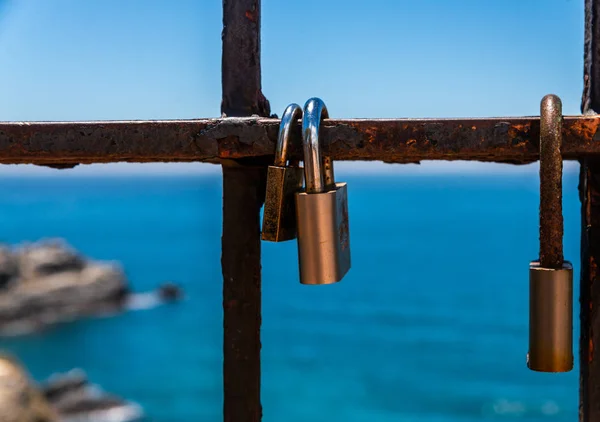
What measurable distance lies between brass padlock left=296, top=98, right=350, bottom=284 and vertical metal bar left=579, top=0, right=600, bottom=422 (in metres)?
0.39

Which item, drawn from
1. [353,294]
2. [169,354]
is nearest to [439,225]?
[353,294]

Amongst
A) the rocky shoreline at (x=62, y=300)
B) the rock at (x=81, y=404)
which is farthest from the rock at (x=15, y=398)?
the rock at (x=81, y=404)

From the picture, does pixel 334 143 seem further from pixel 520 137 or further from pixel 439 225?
pixel 439 225

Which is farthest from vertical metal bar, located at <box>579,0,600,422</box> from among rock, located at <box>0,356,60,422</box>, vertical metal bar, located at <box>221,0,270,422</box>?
rock, located at <box>0,356,60,422</box>

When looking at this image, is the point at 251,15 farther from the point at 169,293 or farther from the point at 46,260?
the point at 169,293

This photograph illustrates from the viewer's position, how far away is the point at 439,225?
67.2m

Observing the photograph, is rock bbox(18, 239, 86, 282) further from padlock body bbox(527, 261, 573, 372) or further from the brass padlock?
padlock body bbox(527, 261, 573, 372)

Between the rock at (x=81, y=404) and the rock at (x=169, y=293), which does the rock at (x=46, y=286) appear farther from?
the rock at (x=169, y=293)

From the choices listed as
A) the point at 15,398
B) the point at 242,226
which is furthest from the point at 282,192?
the point at 15,398

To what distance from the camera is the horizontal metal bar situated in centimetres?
96

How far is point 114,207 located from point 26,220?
2497cm

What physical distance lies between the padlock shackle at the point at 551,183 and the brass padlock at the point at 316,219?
0.91ft

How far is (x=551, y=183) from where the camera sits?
0.89 m

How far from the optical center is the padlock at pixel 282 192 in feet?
3.11
